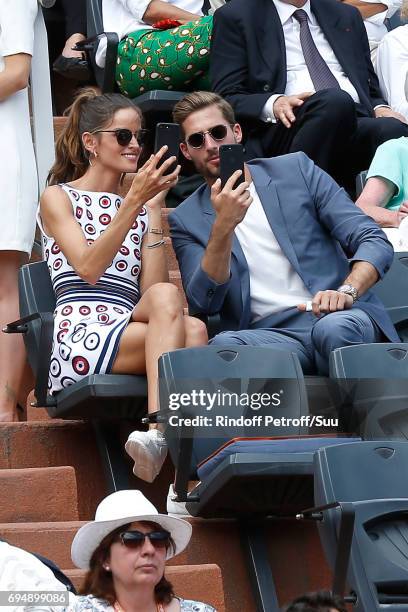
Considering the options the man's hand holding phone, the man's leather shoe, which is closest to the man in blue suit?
the man's hand holding phone

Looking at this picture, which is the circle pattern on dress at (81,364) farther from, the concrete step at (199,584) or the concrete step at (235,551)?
the concrete step at (199,584)

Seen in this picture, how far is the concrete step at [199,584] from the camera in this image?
4.79 meters

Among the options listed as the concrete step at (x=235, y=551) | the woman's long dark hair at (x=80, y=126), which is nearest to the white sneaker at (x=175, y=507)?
the concrete step at (x=235, y=551)

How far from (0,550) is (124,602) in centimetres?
33

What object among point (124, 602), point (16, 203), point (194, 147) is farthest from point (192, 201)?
point (124, 602)

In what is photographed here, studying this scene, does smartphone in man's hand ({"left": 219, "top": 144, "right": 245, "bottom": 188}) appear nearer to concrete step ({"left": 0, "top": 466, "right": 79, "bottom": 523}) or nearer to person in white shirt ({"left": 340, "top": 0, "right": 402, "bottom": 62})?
concrete step ({"left": 0, "top": 466, "right": 79, "bottom": 523})

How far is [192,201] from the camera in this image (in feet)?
20.5

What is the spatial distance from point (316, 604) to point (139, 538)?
0.58 m

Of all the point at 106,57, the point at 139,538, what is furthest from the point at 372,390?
the point at 106,57

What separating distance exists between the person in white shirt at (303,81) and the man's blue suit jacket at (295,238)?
3.03ft

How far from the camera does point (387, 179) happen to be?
7.02 meters

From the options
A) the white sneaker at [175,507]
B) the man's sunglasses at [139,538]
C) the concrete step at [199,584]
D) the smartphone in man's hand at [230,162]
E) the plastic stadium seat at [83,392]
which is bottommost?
the concrete step at [199,584]

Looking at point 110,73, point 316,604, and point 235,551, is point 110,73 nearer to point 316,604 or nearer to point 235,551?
point 235,551

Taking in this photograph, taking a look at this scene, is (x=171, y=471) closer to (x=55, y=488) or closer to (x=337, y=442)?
(x=55, y=488)
